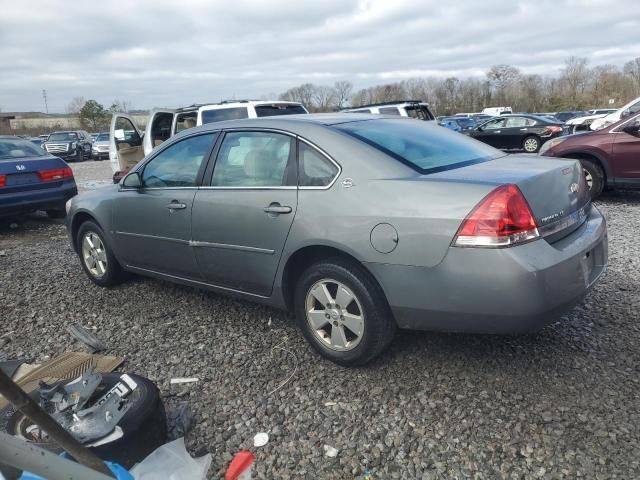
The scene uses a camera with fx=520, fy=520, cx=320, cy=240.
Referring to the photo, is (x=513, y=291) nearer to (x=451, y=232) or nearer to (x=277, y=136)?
(x=451, y=232)

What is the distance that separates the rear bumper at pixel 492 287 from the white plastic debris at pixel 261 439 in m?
0.92

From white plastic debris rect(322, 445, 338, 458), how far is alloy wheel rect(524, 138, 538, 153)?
19.1 meters

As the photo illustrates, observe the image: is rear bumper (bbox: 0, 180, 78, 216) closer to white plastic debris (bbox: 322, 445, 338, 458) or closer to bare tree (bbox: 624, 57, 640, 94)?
white plastic debris (bbox: 322, 445, 338, 458)

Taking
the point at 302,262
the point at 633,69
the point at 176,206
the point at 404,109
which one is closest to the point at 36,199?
the point at 176,206

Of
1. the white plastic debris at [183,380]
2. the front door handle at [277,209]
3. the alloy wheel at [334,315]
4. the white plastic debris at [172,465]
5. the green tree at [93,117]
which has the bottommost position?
the white plastic debris at [183,380]

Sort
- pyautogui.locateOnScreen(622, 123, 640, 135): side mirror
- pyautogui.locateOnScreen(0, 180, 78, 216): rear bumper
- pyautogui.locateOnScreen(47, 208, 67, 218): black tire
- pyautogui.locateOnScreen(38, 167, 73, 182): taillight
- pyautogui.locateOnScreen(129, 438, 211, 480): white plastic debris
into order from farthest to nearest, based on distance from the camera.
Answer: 1. pyautogui.locateOnScreen(47, 208, 67, 218): black tire
2. pyautogui.locateOnScreen(38, 167, 73, 182): taillight
3. pyautogui.locateOnScreen(0, 180, 78, 216): rear bumper
4. pyautogui.locateOnScreen(622, 123, 640, 135): side mirror
5. pyautogui.locateOnScreen(129, 438, 211, 480): white plastic debris

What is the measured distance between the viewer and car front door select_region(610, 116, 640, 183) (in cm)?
735

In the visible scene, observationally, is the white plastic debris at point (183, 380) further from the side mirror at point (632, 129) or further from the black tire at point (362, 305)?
the side mirror at point (632, 129)

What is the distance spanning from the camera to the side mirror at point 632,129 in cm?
735

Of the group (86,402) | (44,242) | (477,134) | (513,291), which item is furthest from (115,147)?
(477,134)

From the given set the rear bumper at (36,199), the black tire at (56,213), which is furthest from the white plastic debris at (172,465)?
the black tire at (56,213)

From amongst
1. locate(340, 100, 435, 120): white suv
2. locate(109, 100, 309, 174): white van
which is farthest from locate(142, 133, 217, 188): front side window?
locate(340, 100, 435, 120): white suv

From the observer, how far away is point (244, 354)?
3.45 meters

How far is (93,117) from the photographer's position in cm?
5312
